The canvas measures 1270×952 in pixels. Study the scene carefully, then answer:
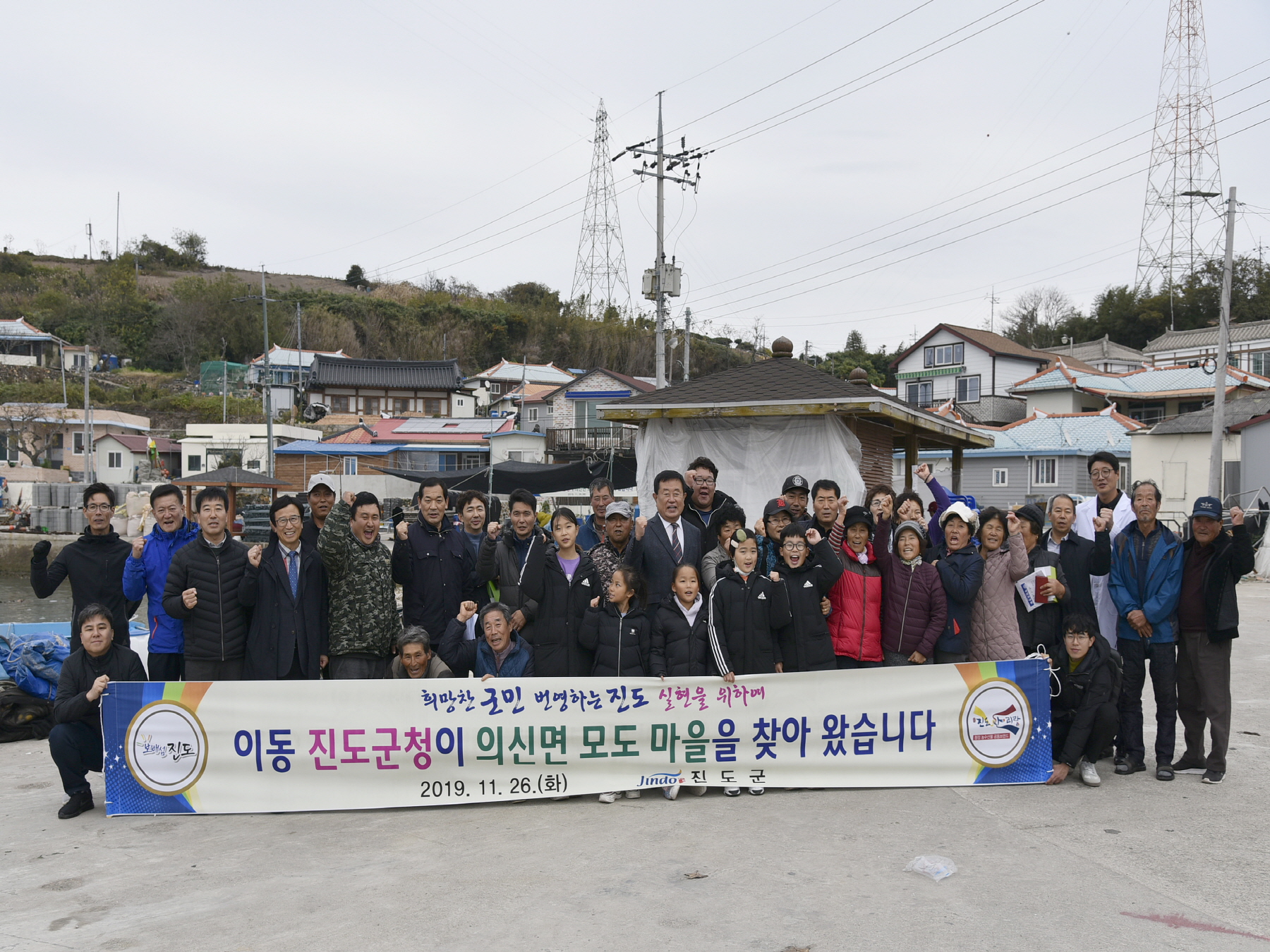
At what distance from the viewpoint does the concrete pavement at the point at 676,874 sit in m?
3.37

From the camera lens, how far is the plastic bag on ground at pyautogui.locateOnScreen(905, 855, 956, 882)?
3879mm

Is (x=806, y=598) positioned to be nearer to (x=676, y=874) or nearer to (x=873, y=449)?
(x=676, y=874)

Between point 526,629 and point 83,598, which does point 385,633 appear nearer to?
point 526,629

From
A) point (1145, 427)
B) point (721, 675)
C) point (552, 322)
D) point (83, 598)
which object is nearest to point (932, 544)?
point (721, 675)

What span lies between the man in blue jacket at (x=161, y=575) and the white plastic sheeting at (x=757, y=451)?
550 cm

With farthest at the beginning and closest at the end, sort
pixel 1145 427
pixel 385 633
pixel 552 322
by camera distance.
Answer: pixel 552 322, pixel 1145 427, pixel 385 633

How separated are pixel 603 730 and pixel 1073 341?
6285cm

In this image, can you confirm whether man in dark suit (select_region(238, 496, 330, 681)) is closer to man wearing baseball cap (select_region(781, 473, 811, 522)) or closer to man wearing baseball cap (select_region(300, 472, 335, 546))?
man wearing baseball cap (select_region(300, 472, 335, 546))

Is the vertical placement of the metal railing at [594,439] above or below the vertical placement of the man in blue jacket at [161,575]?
above

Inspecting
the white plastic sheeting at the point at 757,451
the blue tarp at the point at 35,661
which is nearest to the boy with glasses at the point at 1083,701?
the white plastic sheeting at the point at 757,451

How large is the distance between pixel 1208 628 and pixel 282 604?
5582mm

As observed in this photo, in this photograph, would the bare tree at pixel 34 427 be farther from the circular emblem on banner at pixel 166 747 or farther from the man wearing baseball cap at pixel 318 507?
the circular emblem on banner at pixel 166 747

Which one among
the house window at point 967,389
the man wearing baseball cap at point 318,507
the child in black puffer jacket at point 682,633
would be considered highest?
the house window at point 967,389

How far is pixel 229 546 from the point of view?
532cm
